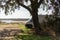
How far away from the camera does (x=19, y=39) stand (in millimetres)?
12070

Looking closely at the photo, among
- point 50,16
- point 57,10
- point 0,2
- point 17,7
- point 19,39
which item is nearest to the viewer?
point 19,39

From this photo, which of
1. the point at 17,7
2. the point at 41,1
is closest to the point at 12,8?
the point at 17,7

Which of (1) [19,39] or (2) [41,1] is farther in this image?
(2) [41,1]

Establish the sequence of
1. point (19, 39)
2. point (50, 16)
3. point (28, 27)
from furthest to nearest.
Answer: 1. point (28, 27)
2. point (50, 16)
3. point (19, 39)

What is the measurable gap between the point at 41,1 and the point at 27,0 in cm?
161

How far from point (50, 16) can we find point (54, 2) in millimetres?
1250

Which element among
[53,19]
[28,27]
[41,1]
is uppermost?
[41,1]

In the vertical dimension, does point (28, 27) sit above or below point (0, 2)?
below

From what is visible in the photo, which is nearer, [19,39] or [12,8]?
[19,39]

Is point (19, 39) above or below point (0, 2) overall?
below

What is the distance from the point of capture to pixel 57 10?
13008 mm

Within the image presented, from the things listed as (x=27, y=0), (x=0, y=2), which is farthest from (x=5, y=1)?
(x=27, y=0)

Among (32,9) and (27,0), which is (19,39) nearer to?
(27,0)

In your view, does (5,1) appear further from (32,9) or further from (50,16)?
(50,16)
